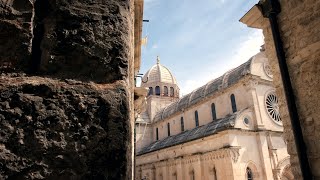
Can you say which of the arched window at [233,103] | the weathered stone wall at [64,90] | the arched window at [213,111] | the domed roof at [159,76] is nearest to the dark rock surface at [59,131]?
the weathered stone wall at [64,90]

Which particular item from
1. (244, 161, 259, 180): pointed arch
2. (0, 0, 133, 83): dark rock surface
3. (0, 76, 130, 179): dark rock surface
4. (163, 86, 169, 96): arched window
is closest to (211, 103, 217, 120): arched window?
(244, 161, 259, 180): pointed arch

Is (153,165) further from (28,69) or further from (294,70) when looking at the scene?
(28,69)

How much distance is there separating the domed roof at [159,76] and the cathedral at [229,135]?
795 centimetres

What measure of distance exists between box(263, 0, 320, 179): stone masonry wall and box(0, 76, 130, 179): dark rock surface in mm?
4173

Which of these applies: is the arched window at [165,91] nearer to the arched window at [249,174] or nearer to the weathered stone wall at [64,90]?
the arched window at [249,174]

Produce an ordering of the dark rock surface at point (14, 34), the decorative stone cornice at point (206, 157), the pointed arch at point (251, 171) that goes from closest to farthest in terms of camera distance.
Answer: the dark rock surface at point (14, 34)
the decorative stone cornice at point (206, 157)
the pointed arch at point (251, 171)

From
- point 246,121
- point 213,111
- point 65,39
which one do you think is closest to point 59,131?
point 65,39

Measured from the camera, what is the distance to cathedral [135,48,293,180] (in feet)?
57.0

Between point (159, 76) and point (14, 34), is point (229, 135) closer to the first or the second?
point (14, 34)

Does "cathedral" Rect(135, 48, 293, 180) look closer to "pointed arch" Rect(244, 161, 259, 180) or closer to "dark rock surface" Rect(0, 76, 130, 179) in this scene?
"pointed arch" Rect(244, 161, 259, 180)

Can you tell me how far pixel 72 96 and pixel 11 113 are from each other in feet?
0.67

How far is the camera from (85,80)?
104cm

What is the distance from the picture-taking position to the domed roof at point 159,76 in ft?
115

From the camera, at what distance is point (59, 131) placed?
3.05ft
